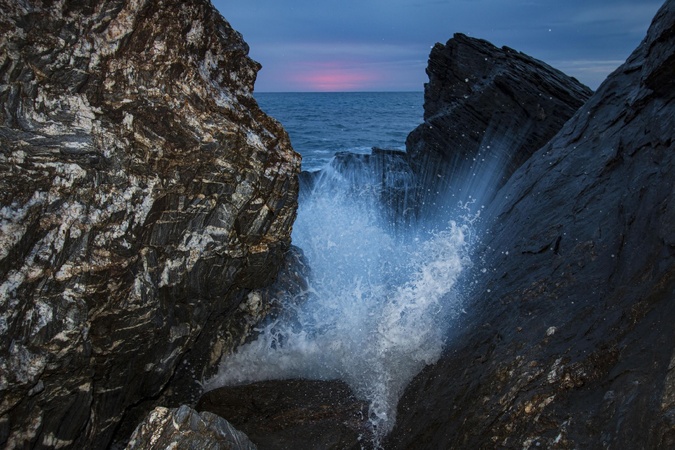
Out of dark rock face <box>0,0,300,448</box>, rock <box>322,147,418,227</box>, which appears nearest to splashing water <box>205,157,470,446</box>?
dark rock face <box>0,0,300,448</box>

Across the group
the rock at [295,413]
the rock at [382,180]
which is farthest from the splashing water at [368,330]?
the rock at [382,180]

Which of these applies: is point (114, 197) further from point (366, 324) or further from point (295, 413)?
point (366, 324)

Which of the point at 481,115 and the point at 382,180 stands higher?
the point at 481,115

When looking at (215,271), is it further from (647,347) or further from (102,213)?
(647,347)

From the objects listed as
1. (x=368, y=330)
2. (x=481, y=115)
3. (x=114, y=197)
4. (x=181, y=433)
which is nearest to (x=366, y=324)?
(x=368, y=330)

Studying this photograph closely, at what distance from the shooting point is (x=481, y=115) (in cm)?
978

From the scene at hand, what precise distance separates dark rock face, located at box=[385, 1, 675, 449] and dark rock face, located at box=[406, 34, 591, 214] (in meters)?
3.17

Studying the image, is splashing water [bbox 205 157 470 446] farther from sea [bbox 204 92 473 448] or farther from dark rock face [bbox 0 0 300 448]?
dark rock face [bbox 0 0 300 448]

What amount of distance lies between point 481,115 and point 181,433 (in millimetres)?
8135

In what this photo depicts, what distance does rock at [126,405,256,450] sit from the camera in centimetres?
343

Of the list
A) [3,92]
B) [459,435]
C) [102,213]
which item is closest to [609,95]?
[459,435]

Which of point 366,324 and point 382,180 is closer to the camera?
point 366,324

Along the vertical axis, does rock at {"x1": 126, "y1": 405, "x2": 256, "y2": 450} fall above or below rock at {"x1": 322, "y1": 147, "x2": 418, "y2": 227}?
below

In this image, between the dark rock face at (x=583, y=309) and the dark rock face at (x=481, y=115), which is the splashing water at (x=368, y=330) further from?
the dark rock face at (x=481, y=115)
